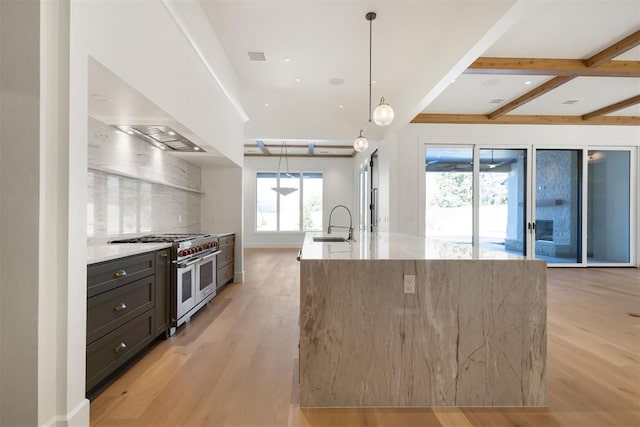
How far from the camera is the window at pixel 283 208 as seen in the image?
10789mm

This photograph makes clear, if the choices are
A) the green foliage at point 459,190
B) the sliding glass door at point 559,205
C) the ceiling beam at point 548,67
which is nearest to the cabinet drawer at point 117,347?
the ceiling beam at point 548,67

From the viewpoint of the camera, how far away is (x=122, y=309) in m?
2.22

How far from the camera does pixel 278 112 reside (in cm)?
630

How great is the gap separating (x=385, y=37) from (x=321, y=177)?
7306 millimetres

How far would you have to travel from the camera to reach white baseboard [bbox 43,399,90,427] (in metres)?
1.50

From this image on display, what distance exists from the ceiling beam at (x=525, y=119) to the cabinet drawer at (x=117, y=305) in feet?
18.2

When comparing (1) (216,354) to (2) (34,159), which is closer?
(2) (34,159)

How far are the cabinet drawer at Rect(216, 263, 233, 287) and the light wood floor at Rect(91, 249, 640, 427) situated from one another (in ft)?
2.10

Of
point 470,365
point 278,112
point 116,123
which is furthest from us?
point 278,112

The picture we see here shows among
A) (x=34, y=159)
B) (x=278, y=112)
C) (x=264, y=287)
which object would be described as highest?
(x=278, y=112)

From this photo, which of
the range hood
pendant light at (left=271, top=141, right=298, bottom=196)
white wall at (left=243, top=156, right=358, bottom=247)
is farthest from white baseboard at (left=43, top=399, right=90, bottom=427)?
white wall at (left=243, top=156, right=358, bottom=247)

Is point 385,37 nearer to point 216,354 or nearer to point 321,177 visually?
point 216,354

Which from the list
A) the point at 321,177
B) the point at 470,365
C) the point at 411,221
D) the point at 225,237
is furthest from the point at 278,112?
the point at 470,365

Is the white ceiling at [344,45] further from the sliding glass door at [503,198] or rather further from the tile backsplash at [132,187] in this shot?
the sliding glass door at [503,198]
